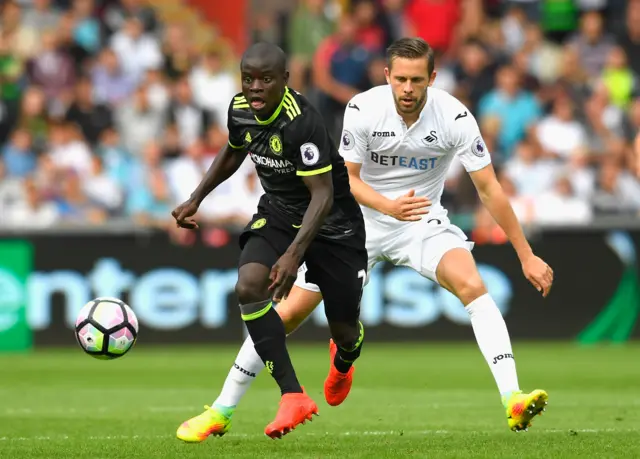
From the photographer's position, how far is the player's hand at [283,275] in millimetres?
7195

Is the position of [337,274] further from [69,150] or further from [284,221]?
[69,150]

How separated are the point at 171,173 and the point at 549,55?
251 inches

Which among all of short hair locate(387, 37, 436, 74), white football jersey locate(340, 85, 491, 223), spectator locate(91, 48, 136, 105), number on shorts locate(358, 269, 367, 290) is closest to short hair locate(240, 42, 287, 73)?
short hair locate(387, 37, 436, 74)

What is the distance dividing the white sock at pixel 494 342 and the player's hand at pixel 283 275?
4.65 feet

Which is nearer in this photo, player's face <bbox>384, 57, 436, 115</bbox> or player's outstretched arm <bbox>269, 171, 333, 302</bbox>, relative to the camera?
player's outstretched arm <bbox>269, 171, 333, 302</bbox>

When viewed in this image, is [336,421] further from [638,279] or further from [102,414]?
[638,279]

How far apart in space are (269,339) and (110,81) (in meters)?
11.8

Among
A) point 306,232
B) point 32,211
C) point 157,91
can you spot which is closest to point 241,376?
point 306,232

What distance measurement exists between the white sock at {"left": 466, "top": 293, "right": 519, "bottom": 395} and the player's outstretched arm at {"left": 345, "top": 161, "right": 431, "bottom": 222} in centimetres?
70

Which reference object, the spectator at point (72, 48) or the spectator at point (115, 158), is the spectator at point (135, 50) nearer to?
Answer: the spectator at point (72, 48)

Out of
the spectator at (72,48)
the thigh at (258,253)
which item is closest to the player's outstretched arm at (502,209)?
the thigh at (258,253)

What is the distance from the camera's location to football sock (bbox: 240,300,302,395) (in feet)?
24.9

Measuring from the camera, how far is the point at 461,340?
653 inches

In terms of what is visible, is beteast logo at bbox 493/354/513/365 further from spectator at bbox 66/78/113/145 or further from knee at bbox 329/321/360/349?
spectator at bbox 66/78/113/145
